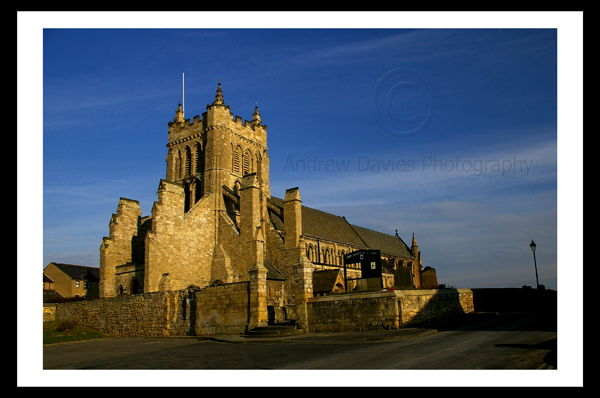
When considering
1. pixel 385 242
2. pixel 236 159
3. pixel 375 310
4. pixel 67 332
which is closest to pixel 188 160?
pixel 236 159

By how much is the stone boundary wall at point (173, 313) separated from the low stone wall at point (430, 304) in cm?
800

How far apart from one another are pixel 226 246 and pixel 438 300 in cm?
2258

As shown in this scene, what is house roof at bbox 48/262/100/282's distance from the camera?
2287 inches

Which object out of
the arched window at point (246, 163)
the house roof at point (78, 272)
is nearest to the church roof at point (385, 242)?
the arched window at point (246, 163)

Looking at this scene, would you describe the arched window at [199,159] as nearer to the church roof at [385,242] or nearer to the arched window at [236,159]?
the arched window at [236,159]

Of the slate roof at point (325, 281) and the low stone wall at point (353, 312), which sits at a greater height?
the low stone wall at point (353, 312)

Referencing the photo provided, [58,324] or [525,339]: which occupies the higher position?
[525,339]

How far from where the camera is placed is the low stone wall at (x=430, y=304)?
1794 cm

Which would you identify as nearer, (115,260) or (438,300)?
(438,300)

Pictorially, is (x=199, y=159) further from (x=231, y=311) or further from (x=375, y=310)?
(x=375, y=310)

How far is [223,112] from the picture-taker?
1753 inches

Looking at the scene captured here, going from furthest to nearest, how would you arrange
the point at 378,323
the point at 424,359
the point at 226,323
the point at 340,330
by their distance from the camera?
the point at 226,323 → the point at 340,330 → the point at 378,323 → the point at 424,359
